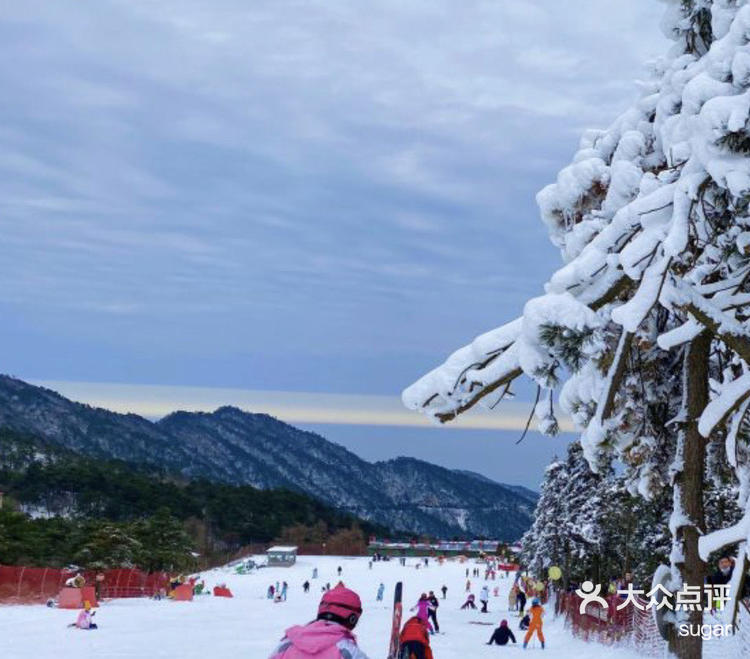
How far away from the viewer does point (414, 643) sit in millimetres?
12695

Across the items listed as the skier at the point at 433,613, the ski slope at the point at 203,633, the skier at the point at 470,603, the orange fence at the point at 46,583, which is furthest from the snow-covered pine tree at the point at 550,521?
the skier at the point at 433,613

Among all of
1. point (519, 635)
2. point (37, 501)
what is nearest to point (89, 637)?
point (519, 635)

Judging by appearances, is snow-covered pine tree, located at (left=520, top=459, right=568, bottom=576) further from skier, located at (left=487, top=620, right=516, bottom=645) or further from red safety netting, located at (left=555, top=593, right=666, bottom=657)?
skier, located at (left=487, top=620, right=516, bottom=645)

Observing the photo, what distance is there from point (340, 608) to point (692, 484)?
5880mm

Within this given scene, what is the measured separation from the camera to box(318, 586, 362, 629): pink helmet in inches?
193

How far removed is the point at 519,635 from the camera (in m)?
31.3

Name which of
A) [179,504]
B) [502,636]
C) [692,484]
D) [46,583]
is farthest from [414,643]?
[179,504]

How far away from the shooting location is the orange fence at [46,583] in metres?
32.0

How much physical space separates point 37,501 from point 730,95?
140759mm

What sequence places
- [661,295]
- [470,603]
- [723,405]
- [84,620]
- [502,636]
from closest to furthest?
[661,295]
[723,405]
[84,620]
[502,636]
[470,603]

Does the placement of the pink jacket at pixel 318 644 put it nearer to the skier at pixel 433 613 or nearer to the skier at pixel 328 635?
the skier at pixel 328 635

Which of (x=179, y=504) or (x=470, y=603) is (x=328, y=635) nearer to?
(x=470, y=603)

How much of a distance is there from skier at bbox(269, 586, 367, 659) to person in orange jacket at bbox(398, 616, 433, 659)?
7967 millimetres

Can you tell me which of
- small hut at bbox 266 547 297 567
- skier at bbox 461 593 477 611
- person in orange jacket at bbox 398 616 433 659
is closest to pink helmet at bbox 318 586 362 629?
person in orange jacket at bbox 398 616 433 659
